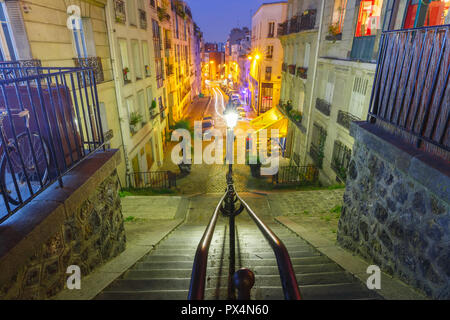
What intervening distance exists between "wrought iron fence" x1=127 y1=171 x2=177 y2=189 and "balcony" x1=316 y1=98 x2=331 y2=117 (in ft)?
27.6

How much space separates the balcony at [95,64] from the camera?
29.1 feet

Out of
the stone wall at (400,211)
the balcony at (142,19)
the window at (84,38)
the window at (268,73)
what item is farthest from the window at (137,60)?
the window at (268,73)

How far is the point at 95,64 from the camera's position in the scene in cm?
957

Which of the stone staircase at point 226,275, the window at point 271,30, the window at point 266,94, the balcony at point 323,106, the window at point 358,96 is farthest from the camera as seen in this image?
the window at point 266,94

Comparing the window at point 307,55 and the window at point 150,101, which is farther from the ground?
the window at point 307,55

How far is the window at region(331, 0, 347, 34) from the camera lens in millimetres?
10951

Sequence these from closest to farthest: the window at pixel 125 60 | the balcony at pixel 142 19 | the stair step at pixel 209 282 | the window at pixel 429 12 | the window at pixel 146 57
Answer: the stair step at pixel 209 282 → the window at pixel 429 12 → the window at pixel 125 60 → the balcony at pixel 142 19 → the window at pixel 146 57

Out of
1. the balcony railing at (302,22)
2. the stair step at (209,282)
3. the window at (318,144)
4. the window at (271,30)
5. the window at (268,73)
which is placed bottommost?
the window at (318,144)

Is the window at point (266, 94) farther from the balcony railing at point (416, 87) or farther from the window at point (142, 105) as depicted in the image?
the balcony railing at point (416, 87)

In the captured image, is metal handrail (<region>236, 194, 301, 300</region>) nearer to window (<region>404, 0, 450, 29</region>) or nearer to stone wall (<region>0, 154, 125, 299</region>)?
stone wall (<region>0, 154, 125, 299</region>)

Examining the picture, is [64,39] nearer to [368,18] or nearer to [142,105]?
[142,105]

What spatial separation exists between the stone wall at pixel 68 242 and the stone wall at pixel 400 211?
12.9 feet

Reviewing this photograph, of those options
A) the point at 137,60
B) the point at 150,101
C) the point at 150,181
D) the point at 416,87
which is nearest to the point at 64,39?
the point at 137,60
